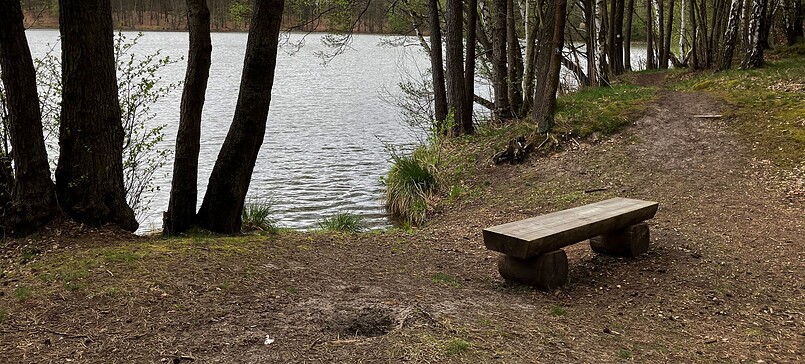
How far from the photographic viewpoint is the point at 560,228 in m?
4.99

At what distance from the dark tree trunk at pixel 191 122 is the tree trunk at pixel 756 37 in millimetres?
11582

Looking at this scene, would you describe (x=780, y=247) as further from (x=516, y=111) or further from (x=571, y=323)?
(x=516, y=111)

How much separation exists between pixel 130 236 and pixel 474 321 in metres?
3.11

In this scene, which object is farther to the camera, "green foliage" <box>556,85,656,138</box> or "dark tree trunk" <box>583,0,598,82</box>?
"dark tree trunk" <box>583,0,598,82</box>

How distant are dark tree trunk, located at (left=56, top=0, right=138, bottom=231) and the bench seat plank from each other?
10.5ft

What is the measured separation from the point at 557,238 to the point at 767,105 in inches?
285

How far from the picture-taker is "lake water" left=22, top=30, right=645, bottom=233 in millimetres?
11867

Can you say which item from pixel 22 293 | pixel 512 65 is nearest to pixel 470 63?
pixel 512 65

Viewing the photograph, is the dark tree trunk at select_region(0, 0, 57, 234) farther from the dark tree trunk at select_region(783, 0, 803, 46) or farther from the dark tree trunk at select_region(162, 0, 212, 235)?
the dark tree trunk at select_region(783, 0, 803, 46)

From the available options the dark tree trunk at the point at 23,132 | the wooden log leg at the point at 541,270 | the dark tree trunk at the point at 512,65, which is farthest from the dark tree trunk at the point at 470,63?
the dark tree trunk at the point at 23,132

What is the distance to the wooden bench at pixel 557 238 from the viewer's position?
15.8 feet

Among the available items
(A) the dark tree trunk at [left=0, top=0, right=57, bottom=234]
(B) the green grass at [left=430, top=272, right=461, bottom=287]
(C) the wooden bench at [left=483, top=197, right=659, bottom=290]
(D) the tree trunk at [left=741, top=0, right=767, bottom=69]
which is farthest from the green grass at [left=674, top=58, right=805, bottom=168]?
(A) the dark tree trunk at [left=0, top=0, right=57, bottom=234]

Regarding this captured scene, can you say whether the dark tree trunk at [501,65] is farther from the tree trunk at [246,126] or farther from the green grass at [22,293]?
the green grass at [22,293]

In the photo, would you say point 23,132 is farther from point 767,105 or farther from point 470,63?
point 767,105
